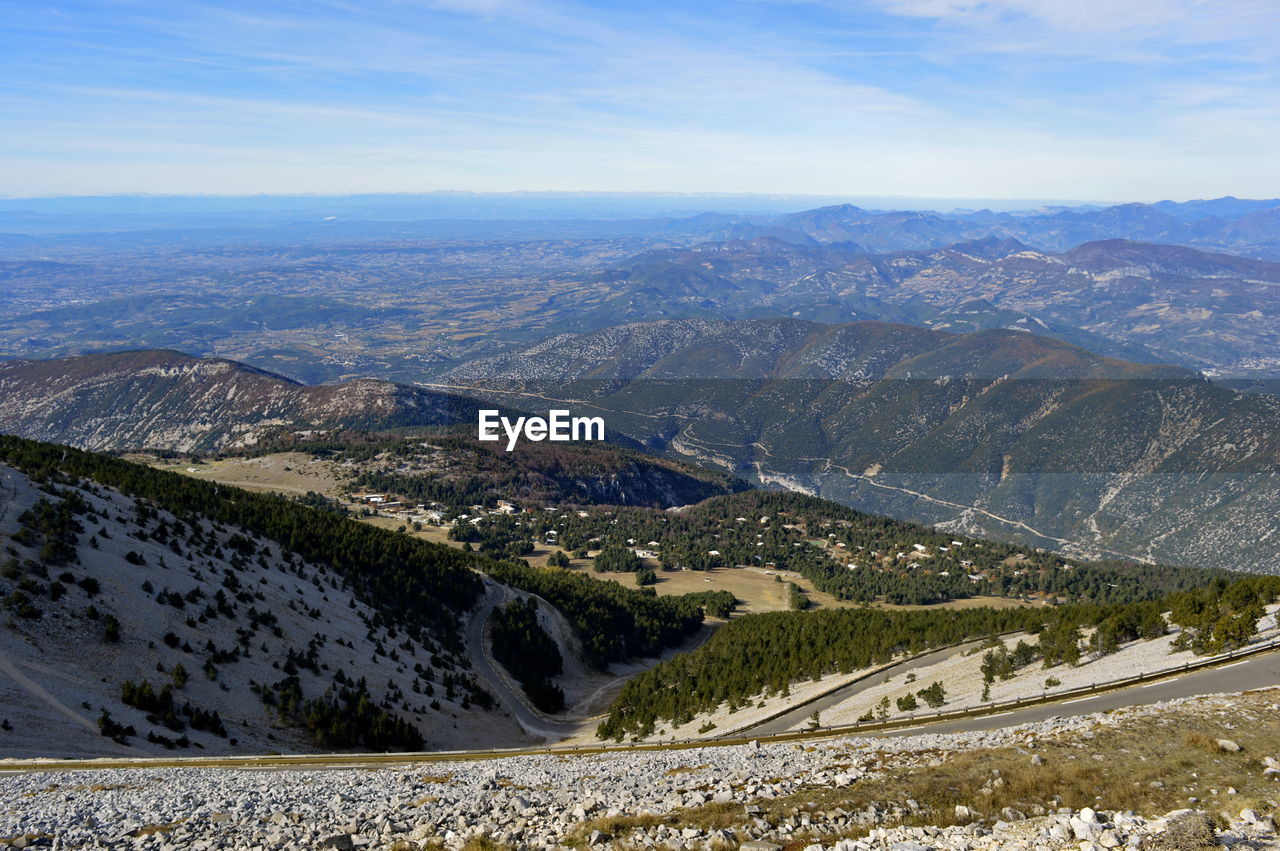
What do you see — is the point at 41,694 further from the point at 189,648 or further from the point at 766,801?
the point at 766,801

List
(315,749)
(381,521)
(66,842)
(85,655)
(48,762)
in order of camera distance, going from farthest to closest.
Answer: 1. (381,521)
2. (315,749)
3. (85,655)
4. (48,762)
5. (66,842)

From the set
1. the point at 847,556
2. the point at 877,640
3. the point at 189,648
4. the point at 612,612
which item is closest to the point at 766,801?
the point at 189,648

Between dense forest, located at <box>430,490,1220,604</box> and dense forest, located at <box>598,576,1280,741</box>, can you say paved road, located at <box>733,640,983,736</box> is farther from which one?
dense forest, located at <box>430,490,1220,604</box>

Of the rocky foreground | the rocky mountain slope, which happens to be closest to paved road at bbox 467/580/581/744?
the rocky mountain slope

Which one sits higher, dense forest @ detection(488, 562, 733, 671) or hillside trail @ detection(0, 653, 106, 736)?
hillside trail @ detection(0, 653, 106, 736)

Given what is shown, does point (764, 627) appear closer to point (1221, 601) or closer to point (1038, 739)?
point (1221, 601)

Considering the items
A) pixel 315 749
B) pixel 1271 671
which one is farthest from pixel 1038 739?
pixel 315 749
